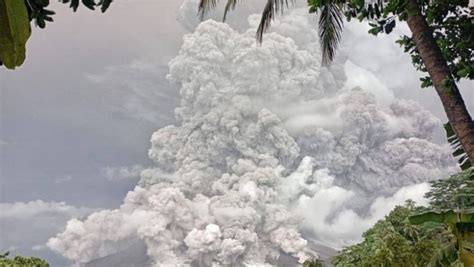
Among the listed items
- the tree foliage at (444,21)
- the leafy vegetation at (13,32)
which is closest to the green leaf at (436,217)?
the tree foliage at (444,21)

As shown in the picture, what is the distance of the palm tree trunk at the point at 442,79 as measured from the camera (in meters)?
4.78

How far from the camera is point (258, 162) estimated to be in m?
42.3

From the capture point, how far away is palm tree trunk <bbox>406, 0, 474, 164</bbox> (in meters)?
4.78

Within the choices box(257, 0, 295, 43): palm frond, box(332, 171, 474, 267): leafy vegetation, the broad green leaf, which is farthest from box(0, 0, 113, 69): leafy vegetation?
box(257, 0, 295, 43): palm frond

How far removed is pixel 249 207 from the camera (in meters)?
41.3

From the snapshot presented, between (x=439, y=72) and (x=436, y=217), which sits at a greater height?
(x=439, y=72)

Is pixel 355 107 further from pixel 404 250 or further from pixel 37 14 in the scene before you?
pixel 37 14

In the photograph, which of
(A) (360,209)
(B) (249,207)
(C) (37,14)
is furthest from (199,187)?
(C) (37,14)

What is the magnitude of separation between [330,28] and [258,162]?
36206 millimetres

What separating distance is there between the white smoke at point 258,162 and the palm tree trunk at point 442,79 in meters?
35.6

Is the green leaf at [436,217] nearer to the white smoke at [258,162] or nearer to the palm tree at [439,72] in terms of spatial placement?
the palm tree at [439,72]

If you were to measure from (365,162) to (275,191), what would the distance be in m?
7.36

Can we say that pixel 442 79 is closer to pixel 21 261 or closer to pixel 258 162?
pixel 21 261

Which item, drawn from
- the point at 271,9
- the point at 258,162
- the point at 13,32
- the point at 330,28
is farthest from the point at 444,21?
the point at 258,162
